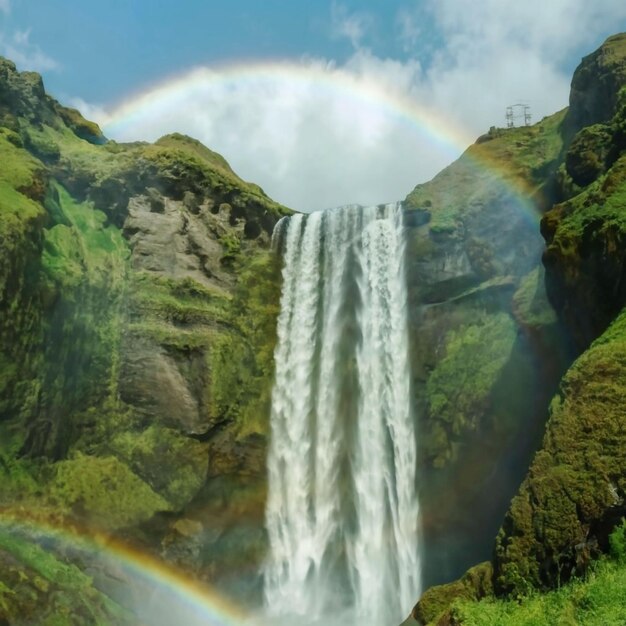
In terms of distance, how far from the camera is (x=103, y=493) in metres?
25.3

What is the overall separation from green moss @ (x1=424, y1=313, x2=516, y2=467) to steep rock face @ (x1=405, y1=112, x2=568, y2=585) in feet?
0.15

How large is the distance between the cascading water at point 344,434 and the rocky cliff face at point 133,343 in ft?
3.84

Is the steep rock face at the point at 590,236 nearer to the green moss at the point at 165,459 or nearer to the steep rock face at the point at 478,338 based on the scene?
the steep rock face at the point at 478,338

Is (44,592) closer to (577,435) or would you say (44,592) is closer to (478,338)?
(577,435)

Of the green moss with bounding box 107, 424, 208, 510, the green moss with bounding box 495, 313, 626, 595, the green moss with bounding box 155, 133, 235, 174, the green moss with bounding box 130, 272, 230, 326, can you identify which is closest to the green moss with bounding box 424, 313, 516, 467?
the green moss with bounding box 495, 313, 626, 595

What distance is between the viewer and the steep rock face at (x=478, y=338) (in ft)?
81.6

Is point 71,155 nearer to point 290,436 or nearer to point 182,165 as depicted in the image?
point 182,165

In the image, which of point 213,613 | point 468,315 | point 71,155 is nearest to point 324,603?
point 213,613

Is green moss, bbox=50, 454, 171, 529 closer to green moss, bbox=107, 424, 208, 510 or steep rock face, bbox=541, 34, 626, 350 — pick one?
green moss, bbox=107, 424, 208, 510

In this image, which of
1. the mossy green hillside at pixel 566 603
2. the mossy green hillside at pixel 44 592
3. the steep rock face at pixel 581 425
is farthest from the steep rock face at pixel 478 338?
the mossy green hillside at pixel 44 592

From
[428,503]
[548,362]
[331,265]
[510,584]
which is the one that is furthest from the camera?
[331,265]

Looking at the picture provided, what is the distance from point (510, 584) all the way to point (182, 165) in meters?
28.3

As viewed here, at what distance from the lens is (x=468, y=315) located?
29.5m

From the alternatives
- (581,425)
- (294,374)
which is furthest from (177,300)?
(581,425)
